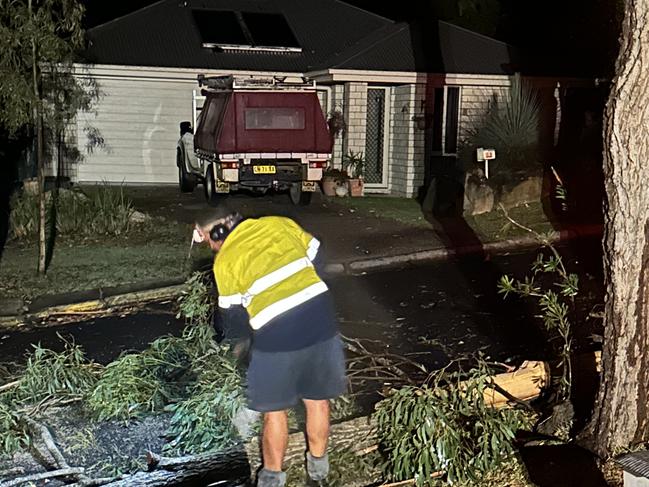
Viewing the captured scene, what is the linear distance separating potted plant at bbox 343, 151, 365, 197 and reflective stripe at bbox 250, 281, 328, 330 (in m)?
13.3

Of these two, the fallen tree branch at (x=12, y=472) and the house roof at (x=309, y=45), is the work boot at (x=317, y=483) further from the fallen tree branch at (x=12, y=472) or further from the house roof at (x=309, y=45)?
the house roof at (x=309, y=45)

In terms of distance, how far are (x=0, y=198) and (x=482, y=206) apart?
Result: 8568mm

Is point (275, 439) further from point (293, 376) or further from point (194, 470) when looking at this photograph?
point (194, 470)

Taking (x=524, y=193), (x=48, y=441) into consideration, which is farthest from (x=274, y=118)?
(x=48, y=441)

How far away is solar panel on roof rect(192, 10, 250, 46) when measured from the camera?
2048cm

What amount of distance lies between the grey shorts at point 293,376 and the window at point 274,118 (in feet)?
36.8

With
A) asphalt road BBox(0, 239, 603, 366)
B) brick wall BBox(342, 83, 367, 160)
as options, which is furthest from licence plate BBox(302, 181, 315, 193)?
asphalt road BBox(0, 239, 603, 366)

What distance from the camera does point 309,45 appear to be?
830 inches

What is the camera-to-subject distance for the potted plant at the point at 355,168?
1770 cm

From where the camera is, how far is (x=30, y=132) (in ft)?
61.4

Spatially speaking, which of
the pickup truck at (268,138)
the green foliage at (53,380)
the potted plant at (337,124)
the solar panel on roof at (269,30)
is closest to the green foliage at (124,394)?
the green foliage at (53,380)

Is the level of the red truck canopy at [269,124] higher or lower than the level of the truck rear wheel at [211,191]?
higher

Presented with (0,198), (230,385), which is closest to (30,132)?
(0,198)

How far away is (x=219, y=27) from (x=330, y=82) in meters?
3.74
